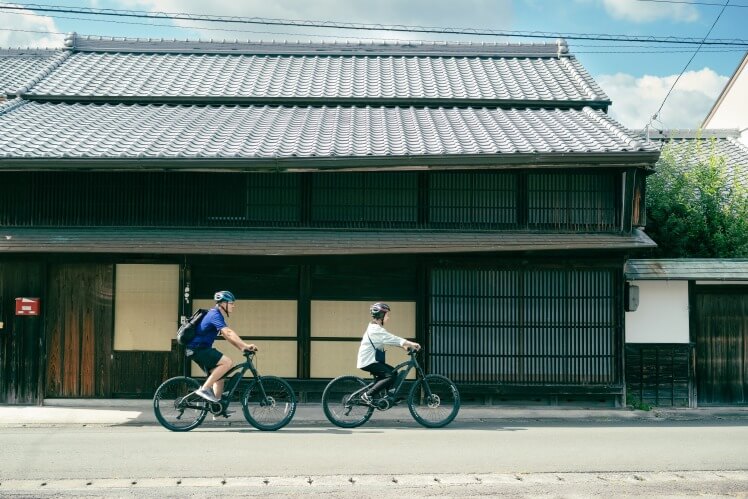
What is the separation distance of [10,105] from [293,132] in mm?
5781

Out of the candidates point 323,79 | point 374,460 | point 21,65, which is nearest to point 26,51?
point 21,65

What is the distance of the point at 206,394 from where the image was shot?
10430 mm

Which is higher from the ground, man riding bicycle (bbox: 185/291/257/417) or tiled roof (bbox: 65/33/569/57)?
tiled roof (bbox: 65/33/569/57)

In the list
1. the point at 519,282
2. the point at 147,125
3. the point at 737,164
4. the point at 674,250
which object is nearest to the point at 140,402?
the point at 147,125

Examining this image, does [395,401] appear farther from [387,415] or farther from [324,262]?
[324,262]

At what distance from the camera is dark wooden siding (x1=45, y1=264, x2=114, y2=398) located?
12719mm

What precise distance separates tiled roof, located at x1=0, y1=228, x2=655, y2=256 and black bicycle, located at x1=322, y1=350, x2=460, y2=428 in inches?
82.5

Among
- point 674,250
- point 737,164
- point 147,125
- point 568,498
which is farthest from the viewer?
point 737,164

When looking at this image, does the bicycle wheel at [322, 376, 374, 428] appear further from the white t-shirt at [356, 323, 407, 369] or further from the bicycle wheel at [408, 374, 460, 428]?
the bicycle wheel at [408, 374, 460, 428]

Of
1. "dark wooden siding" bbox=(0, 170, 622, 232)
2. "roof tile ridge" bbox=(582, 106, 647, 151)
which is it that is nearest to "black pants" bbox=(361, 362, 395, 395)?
"dark wooden siding" bbox=(0, 170, 622, 232)

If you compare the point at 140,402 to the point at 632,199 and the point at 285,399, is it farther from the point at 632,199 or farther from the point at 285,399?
the point at 632,199

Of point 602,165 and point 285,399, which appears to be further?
point 602,165

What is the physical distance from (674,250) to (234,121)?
9411 mm

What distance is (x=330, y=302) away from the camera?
42.3 ft
